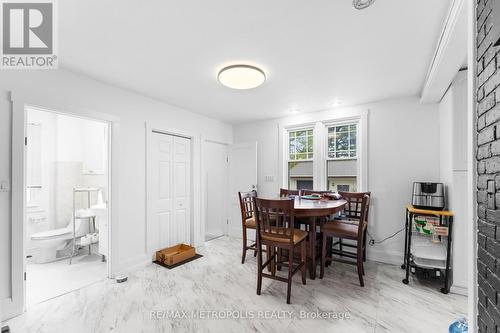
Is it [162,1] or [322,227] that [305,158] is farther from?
[162,1]

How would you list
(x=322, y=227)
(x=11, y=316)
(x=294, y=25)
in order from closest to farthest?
1. (x=294, y=25)
2. (x=11, y=316)
3. (x=322, y=227)

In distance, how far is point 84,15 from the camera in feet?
5.56

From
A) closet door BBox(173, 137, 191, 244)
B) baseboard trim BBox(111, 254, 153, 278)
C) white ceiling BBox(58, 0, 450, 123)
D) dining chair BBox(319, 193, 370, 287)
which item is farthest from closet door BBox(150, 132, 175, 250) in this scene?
dining chair BBox(319, 193, 370, 287)

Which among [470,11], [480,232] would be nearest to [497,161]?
[480,232]

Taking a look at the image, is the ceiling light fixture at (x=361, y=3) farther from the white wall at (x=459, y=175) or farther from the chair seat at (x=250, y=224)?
the chair seat at (x=250, y=224)

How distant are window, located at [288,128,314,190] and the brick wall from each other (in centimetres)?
309

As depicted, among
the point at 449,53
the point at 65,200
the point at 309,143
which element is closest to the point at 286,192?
the point at 309,143

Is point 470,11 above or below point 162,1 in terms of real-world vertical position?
below

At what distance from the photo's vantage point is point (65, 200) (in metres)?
3.94

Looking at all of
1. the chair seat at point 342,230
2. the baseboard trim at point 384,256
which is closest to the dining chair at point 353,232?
the chair seat at point 342,230

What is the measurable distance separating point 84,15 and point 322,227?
3155 millimetres

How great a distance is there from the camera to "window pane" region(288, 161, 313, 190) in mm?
4262

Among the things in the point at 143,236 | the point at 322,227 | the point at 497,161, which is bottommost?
the point at 143,236
